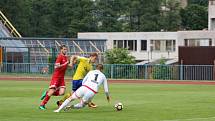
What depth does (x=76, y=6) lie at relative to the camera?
11138cm

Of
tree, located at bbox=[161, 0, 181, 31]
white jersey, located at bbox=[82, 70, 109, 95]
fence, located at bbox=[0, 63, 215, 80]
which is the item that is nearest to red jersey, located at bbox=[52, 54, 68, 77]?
white jersey, located at bbox=[82, 70, 109, 95]

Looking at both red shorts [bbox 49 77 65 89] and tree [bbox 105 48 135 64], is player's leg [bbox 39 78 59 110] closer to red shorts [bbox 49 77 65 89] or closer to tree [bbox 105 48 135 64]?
red shorts [bbox 49 77 65 89]

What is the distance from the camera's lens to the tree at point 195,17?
4611 inches

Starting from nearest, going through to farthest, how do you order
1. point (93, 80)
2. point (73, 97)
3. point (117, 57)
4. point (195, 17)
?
point (73, 97)
point (93, 80)
point (117, 57)
point (195, 17)

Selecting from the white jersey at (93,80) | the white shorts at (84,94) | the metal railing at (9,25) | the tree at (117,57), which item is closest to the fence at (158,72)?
the tree at (117,57)

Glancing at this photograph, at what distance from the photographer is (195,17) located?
117m

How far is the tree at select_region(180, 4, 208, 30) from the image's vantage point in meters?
117

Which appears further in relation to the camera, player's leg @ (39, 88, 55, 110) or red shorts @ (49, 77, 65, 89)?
red shorts @ (49, 77, 65, 89)

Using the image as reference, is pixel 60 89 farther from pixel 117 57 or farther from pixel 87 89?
pixel 117 57

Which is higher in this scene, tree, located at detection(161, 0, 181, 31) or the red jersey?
tree, located at detection(161, 0, 181, 31)

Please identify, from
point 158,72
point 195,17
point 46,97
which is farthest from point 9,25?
point 46,97

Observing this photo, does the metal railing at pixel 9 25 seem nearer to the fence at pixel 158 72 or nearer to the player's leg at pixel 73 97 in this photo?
the fence at pixel 158 72

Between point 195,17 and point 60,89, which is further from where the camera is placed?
point 195,17

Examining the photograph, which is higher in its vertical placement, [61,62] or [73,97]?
[61,62]
